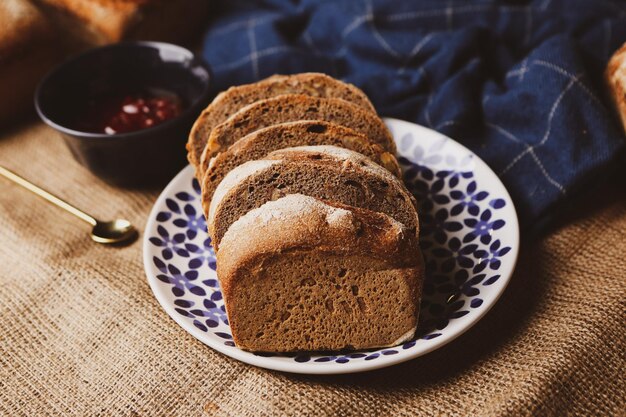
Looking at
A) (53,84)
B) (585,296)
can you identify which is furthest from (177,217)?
(585,296)

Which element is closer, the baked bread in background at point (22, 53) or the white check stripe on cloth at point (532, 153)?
the white check stripe on cloth at point (532, 153)

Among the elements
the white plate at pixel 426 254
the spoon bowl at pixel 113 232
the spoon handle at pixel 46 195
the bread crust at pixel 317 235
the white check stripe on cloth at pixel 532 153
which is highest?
the bread crust at pixel 317 235

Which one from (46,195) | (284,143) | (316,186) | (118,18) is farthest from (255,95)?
(118,18)

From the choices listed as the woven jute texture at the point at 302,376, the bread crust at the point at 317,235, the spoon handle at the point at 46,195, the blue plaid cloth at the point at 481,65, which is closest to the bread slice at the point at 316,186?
the bread crust at the point at 317,235

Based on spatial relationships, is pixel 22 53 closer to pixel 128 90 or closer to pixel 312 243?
pixel 128 90

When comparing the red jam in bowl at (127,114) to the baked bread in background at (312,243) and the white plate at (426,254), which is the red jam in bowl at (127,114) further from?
the baked bread in background at (312,243)

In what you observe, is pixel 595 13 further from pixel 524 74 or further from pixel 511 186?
pixel 511 186
